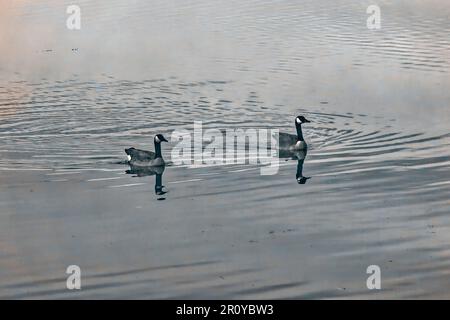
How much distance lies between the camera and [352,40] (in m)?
40.8

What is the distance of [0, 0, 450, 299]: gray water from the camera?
1666 cm

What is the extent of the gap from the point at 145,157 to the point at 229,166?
2.01m

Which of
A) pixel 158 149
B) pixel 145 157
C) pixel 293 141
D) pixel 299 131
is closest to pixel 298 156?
pixel 293 141

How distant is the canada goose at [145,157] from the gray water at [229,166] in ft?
1.27

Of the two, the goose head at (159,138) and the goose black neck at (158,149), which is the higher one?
the goose head at (159,138)

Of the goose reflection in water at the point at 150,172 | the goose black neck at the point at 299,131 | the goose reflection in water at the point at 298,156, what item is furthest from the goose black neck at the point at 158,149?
the goose black neck at the point at 299,131

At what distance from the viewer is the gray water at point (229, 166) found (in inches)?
656

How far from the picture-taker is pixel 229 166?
23.9m

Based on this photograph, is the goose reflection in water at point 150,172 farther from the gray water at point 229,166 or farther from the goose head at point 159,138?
the goose head at point 159,138
